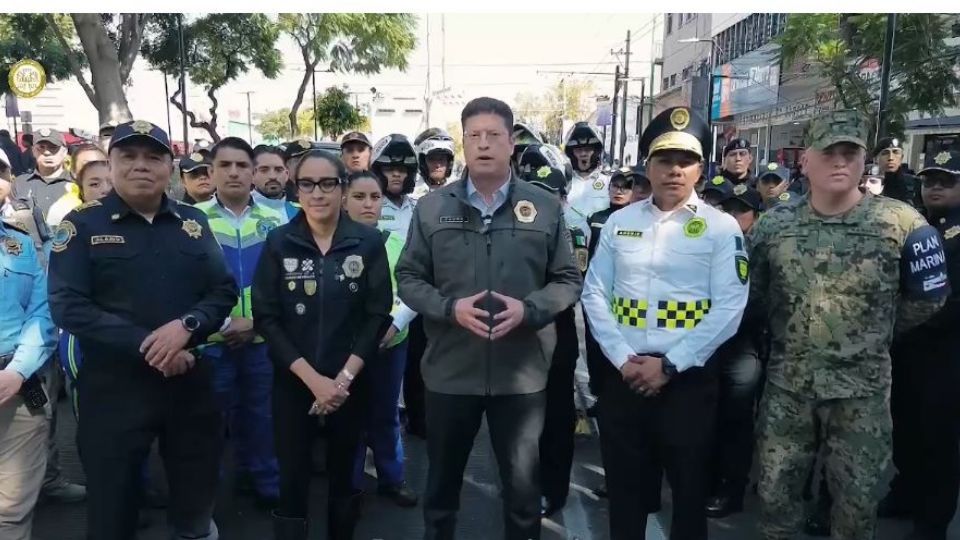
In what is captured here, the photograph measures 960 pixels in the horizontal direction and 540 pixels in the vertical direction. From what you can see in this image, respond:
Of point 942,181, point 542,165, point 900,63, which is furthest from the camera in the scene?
point 900,63

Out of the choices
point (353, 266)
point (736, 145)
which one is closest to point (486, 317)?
point (353, 266)

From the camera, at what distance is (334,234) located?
3084mm

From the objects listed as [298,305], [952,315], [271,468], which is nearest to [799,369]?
[952,315]

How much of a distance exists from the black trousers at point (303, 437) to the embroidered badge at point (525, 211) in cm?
100

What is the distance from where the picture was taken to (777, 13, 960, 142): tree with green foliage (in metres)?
9.17

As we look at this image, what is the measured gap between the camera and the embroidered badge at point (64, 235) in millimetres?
2650

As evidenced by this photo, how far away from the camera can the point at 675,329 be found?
2.85 m

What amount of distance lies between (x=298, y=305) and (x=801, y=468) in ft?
7.23

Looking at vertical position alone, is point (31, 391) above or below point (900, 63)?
below

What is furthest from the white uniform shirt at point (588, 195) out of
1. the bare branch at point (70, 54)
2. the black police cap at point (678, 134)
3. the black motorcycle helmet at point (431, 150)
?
the bare branch at point (70, 54)

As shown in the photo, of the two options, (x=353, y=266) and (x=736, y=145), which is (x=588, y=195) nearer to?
(x=353, y=266)

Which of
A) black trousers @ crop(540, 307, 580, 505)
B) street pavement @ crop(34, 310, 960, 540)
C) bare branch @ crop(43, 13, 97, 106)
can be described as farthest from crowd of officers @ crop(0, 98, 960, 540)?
bare branch @ crop(43, 13, 97, 106)

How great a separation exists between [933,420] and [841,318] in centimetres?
110

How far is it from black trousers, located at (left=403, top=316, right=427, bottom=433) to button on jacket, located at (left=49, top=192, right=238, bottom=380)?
7.08ft
